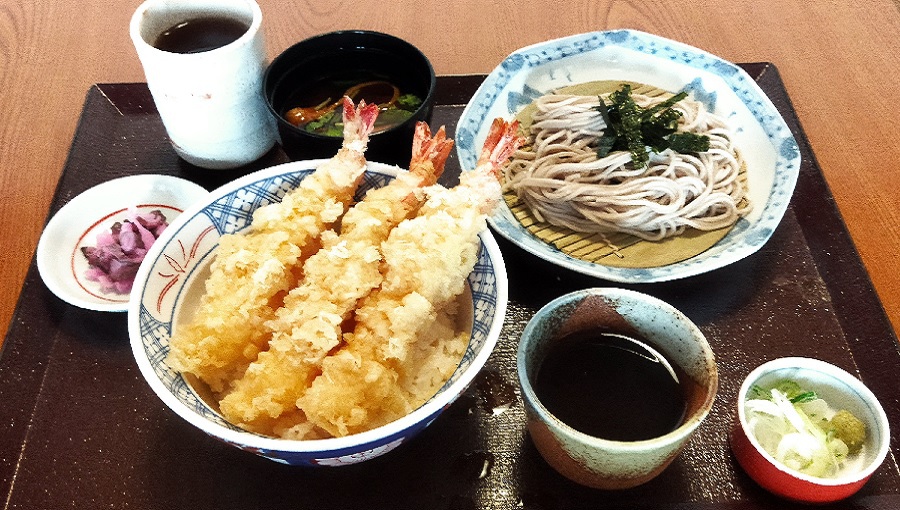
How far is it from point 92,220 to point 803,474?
1.60 metres

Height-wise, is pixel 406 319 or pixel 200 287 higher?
pixel 406 319

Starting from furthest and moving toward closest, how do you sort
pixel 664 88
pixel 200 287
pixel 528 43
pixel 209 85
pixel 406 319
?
1. pixel 528 43
2. pixel 664 88
3. pixel 209 85
4. pixel 200 287
5. pixel 406 319

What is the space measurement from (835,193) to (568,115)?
2.53ft

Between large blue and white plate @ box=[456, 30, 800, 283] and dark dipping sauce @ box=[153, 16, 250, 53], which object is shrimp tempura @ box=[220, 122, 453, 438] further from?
dark dipping sauce @ box=[153, 16, 250, 53]

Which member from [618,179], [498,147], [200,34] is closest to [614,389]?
[498,147]

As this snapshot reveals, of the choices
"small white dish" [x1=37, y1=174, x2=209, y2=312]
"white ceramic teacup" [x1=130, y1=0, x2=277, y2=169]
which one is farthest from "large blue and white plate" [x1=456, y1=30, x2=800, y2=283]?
"small white dish" [x1=37, y1=174, x2=209, y2=312]

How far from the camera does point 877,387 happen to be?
4.14ft

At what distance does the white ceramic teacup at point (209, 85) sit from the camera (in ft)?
4.59

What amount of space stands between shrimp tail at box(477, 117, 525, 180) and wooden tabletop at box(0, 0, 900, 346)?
95 centimetres

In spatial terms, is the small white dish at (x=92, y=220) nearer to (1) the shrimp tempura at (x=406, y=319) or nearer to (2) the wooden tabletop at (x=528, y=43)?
(2) the wooden tabletop at (x=528, y=43)

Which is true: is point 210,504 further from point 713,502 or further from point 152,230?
point 713,502

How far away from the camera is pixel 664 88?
6.18 feet

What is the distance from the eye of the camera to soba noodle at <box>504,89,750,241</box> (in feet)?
5.19

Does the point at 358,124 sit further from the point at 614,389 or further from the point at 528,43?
the point at 528,43
